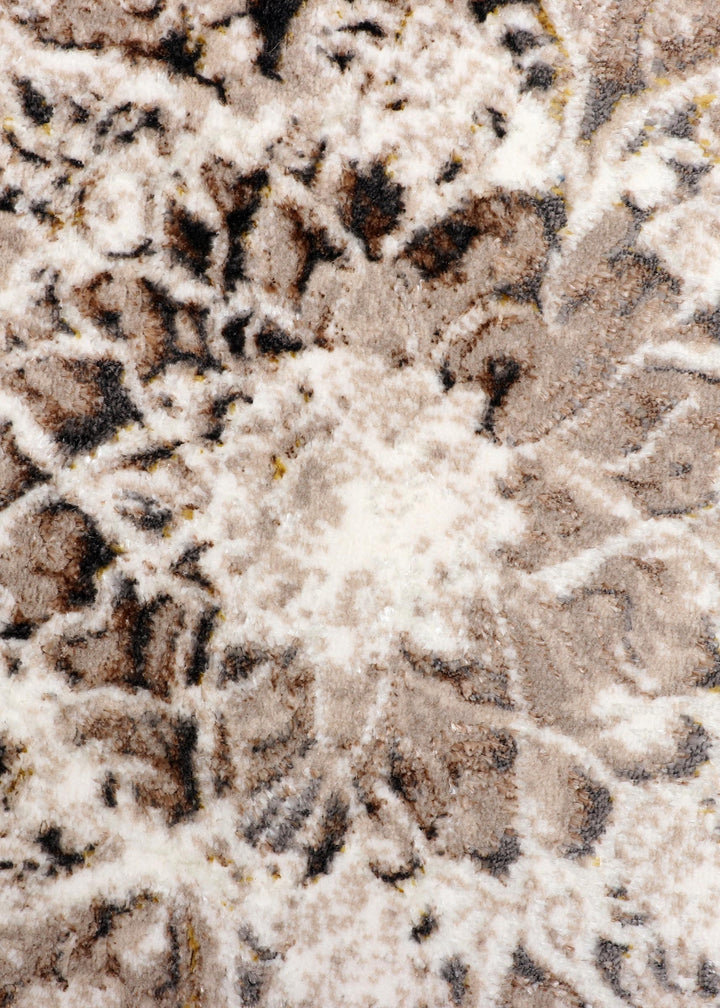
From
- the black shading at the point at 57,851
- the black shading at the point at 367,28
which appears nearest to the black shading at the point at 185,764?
the black shading at the point at 57,851

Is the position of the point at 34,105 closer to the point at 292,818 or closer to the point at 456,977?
the point at 292,818

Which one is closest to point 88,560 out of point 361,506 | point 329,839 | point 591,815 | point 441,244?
point 361,506

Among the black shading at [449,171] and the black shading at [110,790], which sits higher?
the black shading at [449,171]

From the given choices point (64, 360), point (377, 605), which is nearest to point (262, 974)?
point (377, 605)

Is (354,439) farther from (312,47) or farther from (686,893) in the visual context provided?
(686,893)

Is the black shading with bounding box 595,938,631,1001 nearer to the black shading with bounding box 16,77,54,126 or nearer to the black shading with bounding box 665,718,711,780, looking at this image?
the black shading with bounding box 665,718,711,780

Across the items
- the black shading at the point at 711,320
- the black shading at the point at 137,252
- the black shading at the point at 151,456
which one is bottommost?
the black shading at the point at 151,456

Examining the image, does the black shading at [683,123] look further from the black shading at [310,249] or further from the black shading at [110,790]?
the black shading at [110,790]
